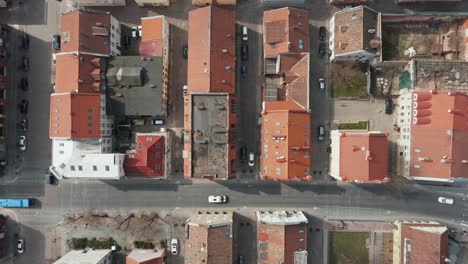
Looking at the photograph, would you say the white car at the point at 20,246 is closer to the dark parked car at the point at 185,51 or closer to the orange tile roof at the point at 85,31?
the orange tile roof at the point at 85,31

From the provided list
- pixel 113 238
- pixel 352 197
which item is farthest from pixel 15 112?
pixel 352 197

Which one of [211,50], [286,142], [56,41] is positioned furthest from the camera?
[56,41]

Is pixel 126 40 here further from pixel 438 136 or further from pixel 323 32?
pixel 438 136

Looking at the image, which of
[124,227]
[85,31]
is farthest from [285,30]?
[124,227]

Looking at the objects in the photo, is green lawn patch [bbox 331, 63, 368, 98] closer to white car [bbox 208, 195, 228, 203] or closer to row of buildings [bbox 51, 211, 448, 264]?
row of buildings [bbox 51, 211, 448, 264]

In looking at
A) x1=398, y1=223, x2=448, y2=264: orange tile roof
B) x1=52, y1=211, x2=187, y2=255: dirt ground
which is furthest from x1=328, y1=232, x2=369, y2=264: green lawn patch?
x1=52, y1=211, x2=187, y2=255: dirt ground

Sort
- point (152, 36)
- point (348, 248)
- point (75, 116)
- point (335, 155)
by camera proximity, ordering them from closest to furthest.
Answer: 1. point (75, 116)
2. point (335, 155)
3. point (152, 36)
4. point (348, 248)
